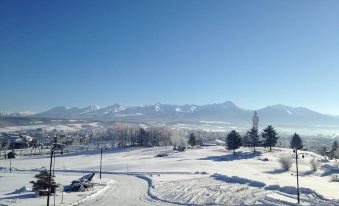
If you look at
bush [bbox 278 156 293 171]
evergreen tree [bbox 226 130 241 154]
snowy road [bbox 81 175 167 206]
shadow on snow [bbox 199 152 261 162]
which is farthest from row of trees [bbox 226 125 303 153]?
snowy road [bbox 81 175 167 206]

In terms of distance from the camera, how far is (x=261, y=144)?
13888cm

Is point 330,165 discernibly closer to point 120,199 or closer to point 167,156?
point 167,156

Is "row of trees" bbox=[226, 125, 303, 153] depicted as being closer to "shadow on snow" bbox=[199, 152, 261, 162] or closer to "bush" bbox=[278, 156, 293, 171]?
"shadow on snow" bbox=[199, 152, 261, 162]

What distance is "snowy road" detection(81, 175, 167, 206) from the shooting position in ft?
153

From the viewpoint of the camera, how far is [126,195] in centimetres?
5278

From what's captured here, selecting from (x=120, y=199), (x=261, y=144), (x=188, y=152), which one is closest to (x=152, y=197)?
(x=120, y=199)

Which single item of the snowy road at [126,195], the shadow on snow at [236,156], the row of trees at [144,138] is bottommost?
the snowy road at [126,195]

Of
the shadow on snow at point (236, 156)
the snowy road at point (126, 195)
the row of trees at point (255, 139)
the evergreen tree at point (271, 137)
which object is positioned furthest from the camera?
the evergreen tree at point (271, 137)

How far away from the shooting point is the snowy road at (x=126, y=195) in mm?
46688

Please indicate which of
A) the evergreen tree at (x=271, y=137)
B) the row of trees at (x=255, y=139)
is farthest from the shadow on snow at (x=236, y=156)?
the evergreen tree at (x=271, y=137)

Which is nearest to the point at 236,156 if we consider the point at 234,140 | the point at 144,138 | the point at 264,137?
the point at 234,140

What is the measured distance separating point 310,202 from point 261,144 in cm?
9733

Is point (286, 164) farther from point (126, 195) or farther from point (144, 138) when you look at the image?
point (144, 138)

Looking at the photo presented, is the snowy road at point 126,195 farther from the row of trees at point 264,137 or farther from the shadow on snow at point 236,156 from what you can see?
the row of trees at point 264,137
